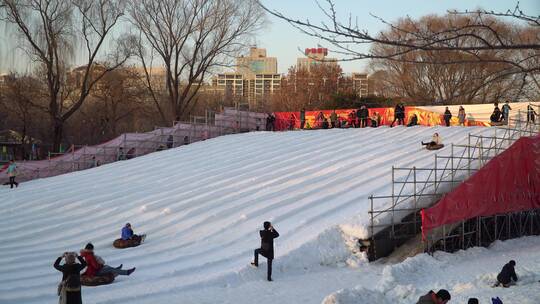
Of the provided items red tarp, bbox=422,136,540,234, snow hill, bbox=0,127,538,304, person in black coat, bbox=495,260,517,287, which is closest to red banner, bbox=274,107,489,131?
snow hill, bbox=0,127,538,304

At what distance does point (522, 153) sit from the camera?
48.3ft

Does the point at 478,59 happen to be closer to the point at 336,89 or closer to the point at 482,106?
the point at 482,106

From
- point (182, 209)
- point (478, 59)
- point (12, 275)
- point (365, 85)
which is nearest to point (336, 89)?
point (365, 85)

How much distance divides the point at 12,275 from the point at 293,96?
4454cm

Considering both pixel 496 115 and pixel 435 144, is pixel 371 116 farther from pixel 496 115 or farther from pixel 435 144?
pixel 435 144

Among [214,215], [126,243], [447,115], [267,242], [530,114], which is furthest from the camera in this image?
[447,115]


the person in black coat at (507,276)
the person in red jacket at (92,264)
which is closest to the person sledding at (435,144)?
the person in black coat at (507,276)

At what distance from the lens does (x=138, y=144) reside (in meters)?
31.1

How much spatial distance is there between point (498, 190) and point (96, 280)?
9.98 meters

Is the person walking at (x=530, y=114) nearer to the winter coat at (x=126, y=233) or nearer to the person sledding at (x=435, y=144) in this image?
the person sledding at (x=435, y=144)

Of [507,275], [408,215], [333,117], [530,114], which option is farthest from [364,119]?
[507,275]

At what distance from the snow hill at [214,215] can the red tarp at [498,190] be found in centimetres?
202

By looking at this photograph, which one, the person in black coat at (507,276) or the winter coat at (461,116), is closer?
the person in black coat at (507,276)

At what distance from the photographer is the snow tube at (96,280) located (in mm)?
10711
